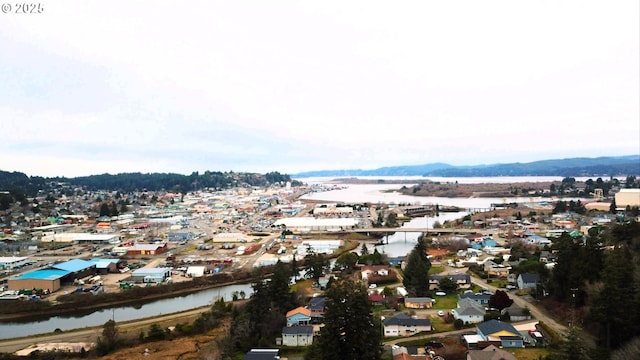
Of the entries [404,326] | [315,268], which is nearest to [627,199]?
[315,268]

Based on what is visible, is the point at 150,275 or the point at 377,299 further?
the point at 150,275

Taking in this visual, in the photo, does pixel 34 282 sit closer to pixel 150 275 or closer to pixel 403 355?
pixel 150 275

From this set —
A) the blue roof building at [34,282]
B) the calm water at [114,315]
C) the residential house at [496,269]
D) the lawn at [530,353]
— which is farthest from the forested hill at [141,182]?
the lawn at [530,353]

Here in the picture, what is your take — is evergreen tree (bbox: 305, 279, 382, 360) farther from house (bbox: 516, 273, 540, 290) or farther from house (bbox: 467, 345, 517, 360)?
house (bbox: 516, 273, 540, 290)

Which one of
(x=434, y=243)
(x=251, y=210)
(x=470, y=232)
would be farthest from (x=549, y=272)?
(x=251, y=210)

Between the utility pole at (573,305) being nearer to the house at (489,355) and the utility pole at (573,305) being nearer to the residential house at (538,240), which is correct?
the house at (489,355)

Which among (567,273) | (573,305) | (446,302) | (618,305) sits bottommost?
(446,302)

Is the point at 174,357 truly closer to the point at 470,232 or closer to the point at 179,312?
the point at 179,312
